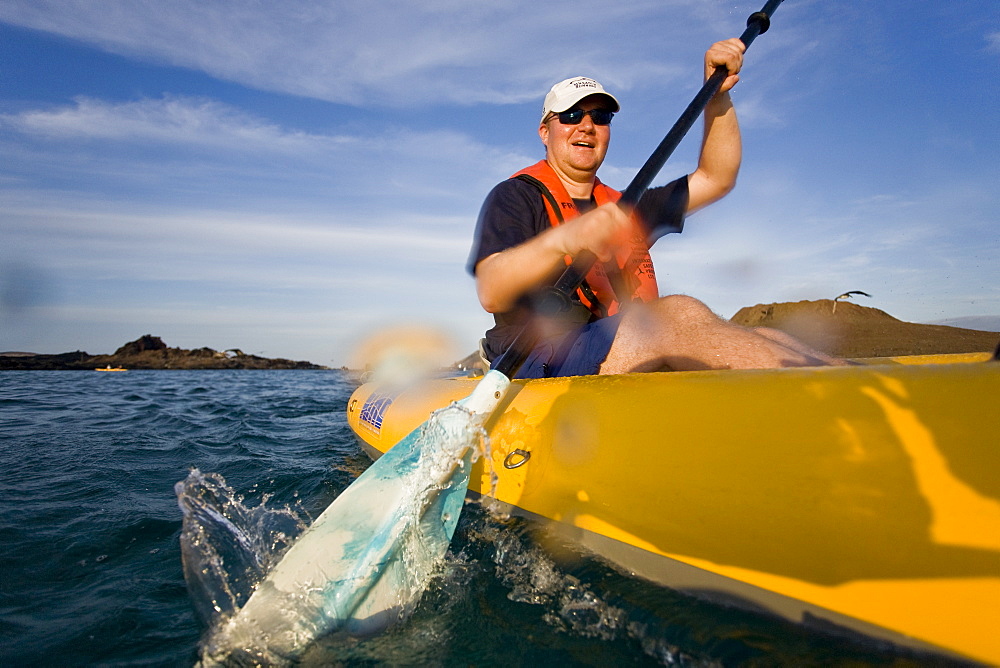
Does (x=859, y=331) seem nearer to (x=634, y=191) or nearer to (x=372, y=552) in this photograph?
(x=634, y=191)

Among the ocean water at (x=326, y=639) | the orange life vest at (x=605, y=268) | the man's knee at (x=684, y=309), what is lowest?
the ocean water at (x=326, y=639)

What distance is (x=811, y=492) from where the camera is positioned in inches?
50.2

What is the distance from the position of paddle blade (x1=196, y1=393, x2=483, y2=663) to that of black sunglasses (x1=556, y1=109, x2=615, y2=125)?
1.50 meters

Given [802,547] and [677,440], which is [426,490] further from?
[802,547]

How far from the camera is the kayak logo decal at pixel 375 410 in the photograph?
11.9 feet

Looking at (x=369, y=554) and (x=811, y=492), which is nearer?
(x=811, y=492)

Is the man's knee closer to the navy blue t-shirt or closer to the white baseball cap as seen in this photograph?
the navy blue t-shirt

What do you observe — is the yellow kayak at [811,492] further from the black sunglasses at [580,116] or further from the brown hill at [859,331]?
the brown hill at [859,331]

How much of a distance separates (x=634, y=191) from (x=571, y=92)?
3.22ft

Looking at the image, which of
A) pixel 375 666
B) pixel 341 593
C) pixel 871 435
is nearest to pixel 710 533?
pixel 871 435

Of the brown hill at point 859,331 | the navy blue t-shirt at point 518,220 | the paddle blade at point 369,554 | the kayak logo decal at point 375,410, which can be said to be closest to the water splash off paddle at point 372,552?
the paddle blade at point 369,554

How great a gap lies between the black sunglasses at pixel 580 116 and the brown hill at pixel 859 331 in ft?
18.3

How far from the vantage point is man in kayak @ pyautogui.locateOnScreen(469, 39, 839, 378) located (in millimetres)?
1892

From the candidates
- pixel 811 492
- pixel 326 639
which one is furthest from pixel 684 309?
pixel 326 639
